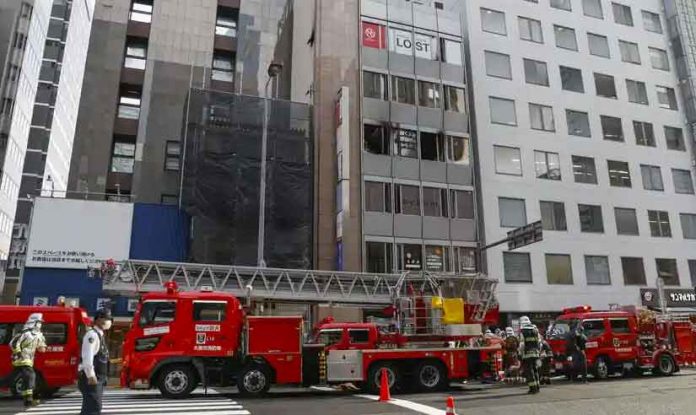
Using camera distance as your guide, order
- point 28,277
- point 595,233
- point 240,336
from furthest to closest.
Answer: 1. point 595,233
2. point 28,277
3. point 240,336

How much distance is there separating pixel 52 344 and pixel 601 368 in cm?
1788

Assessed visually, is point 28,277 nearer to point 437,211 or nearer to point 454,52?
point 437,211

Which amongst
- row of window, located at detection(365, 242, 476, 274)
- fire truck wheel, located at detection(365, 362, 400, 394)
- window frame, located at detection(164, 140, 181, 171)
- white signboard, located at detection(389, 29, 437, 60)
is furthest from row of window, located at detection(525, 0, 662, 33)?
fire truck wheel, located at detection(365, 362, 400, 394)

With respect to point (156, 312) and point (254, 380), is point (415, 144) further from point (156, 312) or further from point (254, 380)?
point (156, 312)

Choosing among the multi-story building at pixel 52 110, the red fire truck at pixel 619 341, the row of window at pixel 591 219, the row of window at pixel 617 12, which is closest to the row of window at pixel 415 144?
the row of window at pixel 591 219

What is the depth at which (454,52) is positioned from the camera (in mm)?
33188

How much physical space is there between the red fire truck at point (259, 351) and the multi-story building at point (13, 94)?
46.8 meters

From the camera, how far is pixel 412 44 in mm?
31969

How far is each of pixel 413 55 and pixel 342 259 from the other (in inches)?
533

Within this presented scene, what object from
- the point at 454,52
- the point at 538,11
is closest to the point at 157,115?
the point at 454,52

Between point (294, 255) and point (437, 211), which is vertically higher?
point (437, 211)

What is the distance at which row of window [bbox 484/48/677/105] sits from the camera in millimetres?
34719

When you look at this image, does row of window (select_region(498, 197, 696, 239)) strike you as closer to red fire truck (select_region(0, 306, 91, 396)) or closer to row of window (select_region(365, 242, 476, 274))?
row of window (select_region(365, 242, 476, 274))

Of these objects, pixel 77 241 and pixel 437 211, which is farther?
pixel 437 211
